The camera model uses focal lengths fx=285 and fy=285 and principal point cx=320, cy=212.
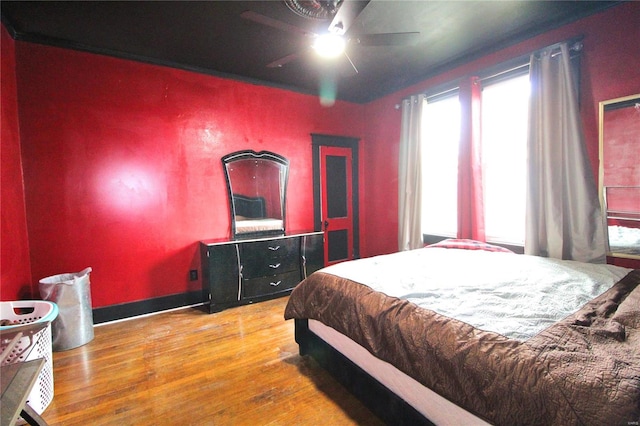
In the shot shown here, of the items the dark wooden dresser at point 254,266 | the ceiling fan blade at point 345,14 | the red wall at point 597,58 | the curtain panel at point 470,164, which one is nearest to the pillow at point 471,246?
the curtain panel at point 470,164

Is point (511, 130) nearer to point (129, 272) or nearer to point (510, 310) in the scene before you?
point (510, 310)

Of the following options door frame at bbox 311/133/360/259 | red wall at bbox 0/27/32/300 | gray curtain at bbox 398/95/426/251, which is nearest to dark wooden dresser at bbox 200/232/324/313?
door frame at bbox 311/133/360/259

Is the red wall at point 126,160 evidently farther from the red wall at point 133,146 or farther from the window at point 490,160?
the window at point 490,160

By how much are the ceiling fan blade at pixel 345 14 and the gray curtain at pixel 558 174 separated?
1873 millimetres

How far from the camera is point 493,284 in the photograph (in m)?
1.73

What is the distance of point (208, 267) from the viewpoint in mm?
3102

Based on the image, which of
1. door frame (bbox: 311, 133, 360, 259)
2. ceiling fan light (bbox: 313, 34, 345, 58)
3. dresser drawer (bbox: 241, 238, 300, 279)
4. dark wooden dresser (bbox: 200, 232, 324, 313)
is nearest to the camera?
ceiling fan light (bbox: 313, 34, 345, 58)

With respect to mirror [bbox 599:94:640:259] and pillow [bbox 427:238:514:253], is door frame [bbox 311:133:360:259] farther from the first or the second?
mirror [bbox 599:94:640:259]

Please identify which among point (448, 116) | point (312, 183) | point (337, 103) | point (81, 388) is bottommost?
point (81, 388)

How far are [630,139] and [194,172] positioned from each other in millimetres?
4048

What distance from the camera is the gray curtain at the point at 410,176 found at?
3.73 meters

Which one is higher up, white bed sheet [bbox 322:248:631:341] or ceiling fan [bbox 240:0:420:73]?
ceiling fan [bbox 240:0:420:73]

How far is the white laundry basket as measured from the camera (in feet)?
5.43

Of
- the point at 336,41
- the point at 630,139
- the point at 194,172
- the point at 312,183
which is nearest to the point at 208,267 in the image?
the point at 194,172
